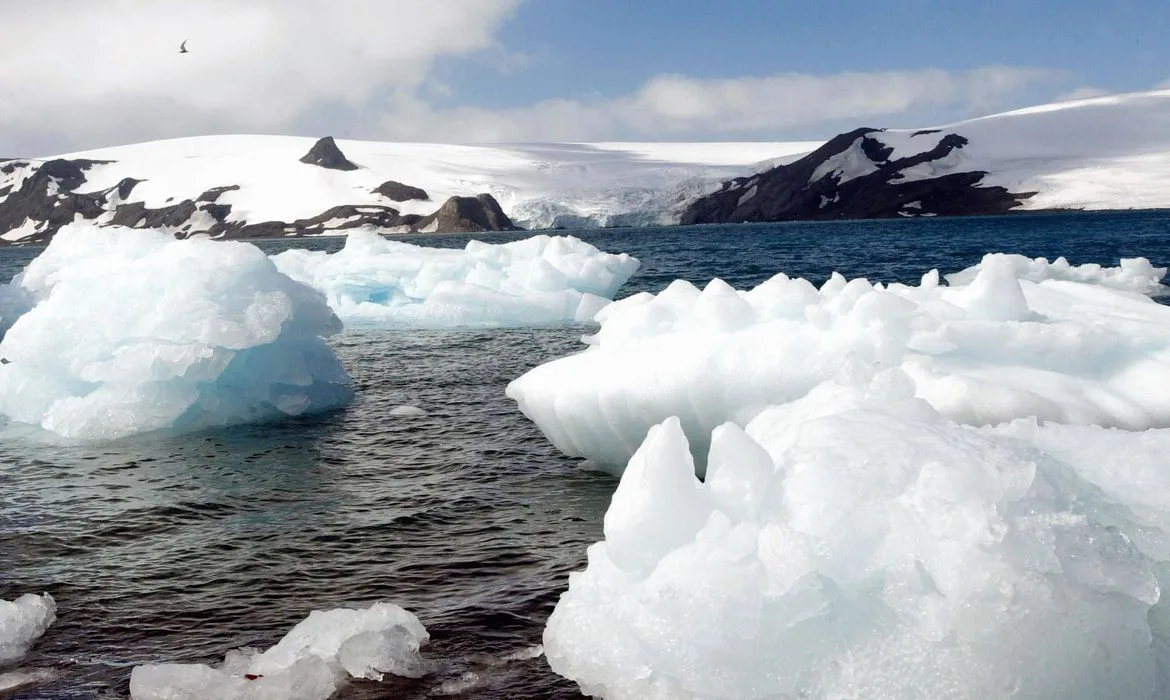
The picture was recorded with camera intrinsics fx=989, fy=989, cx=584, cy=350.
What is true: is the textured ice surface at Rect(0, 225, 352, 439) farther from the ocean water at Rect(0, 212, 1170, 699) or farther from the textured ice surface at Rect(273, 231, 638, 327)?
the textured ice surface at Rect(273, 231, 638, 327)

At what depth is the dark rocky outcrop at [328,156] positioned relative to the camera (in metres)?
137

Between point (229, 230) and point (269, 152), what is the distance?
30.6 metres

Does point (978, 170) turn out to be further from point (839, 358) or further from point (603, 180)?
point (839, 358)

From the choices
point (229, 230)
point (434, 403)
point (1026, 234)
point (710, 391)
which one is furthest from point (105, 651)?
point (229, 230)

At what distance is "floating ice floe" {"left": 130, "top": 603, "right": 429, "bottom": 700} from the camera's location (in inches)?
188

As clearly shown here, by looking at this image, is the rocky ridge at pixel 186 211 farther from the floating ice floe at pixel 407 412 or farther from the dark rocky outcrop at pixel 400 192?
the floating ice floe at pixel 407 412

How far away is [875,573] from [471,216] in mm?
107294

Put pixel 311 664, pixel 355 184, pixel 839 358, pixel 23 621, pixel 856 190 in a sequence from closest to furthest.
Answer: pixel 311 664
pixel 23 621
pixel 839 358
pixel 856 190
pixel 355 184

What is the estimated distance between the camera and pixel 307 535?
767cm

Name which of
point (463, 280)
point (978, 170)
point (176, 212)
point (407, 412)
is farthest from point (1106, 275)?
point (176, 212)

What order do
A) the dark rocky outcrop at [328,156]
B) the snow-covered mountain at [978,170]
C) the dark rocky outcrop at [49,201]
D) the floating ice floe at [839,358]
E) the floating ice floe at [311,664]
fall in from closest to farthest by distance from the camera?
the floating ice floe at [311,664] → the floating ice floe at [839,358] → the snow-covered mountain at [978,170] → the dark rocky outcrop at [49,201] → the dark rocky outcrop at [328,156]

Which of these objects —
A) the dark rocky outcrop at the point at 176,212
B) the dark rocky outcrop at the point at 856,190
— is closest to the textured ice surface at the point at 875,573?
the dark rocky outcrop at the point at 176,212

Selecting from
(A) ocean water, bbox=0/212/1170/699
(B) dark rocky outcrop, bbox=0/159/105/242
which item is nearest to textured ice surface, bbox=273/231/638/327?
(A) ocean water, bbox=0/212/1170/699

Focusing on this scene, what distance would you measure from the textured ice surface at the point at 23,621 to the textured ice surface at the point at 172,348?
19.0 ft
